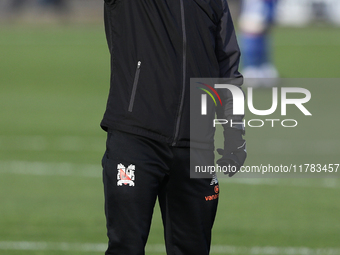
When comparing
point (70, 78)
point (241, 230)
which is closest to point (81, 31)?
point (70, 78)

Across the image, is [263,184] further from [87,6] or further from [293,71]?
[87,6]

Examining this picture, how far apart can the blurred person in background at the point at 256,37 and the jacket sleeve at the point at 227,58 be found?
16.9m

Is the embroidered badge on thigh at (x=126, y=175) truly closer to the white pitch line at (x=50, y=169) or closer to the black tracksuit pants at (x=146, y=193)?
the black tracksuit pants at (x=146, y=193)

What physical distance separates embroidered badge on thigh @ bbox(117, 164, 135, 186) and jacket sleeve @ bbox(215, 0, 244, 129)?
27.8 inches

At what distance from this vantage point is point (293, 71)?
84.8 feet

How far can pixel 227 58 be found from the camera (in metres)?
4.19

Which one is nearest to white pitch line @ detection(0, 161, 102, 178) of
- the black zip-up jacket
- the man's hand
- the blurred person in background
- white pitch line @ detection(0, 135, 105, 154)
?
white pitch line @ detection(0, 135, 105, 154)

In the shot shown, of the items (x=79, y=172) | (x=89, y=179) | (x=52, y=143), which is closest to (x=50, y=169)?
(x=79, y=172)

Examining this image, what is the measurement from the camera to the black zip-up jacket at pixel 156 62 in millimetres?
3953

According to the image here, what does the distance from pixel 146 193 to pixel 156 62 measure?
0.71 m

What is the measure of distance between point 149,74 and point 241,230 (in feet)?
11.7

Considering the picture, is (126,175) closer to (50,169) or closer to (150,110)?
(150,110)

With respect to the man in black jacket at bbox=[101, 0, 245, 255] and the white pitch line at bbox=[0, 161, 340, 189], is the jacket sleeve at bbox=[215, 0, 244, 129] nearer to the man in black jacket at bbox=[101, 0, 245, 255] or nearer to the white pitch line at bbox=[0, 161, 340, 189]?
the man in black jacket at bbox=[101, 0, 245, 255]

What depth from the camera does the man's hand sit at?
167 inches
